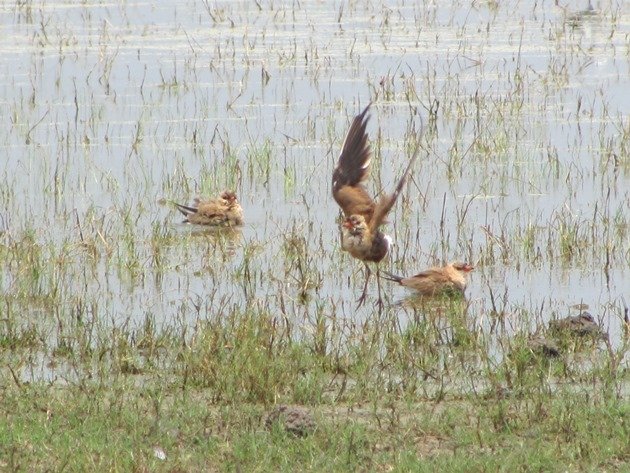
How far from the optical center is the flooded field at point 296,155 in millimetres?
8789

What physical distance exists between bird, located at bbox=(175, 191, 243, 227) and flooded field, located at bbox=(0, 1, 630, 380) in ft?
0.39

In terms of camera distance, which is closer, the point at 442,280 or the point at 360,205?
the point at 442,280

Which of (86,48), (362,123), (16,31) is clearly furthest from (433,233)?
(16,31)

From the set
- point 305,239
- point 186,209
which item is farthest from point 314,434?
point 186,209

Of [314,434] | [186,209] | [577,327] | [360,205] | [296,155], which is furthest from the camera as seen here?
[296,155]

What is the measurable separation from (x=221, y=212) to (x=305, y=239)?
935 millimetres

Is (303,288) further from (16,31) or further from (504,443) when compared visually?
(16,31)

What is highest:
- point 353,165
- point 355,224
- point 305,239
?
point 353,165

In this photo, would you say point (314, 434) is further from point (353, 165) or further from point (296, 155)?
point (296, 155)

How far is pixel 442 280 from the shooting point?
861 centimetres

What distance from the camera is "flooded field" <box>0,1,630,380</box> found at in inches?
346

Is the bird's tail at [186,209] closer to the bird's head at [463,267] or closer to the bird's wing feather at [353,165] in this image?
the bird's wing feather at [353,165]

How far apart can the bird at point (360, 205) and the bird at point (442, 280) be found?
0.81 feet

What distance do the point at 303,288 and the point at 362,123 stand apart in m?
1.82
